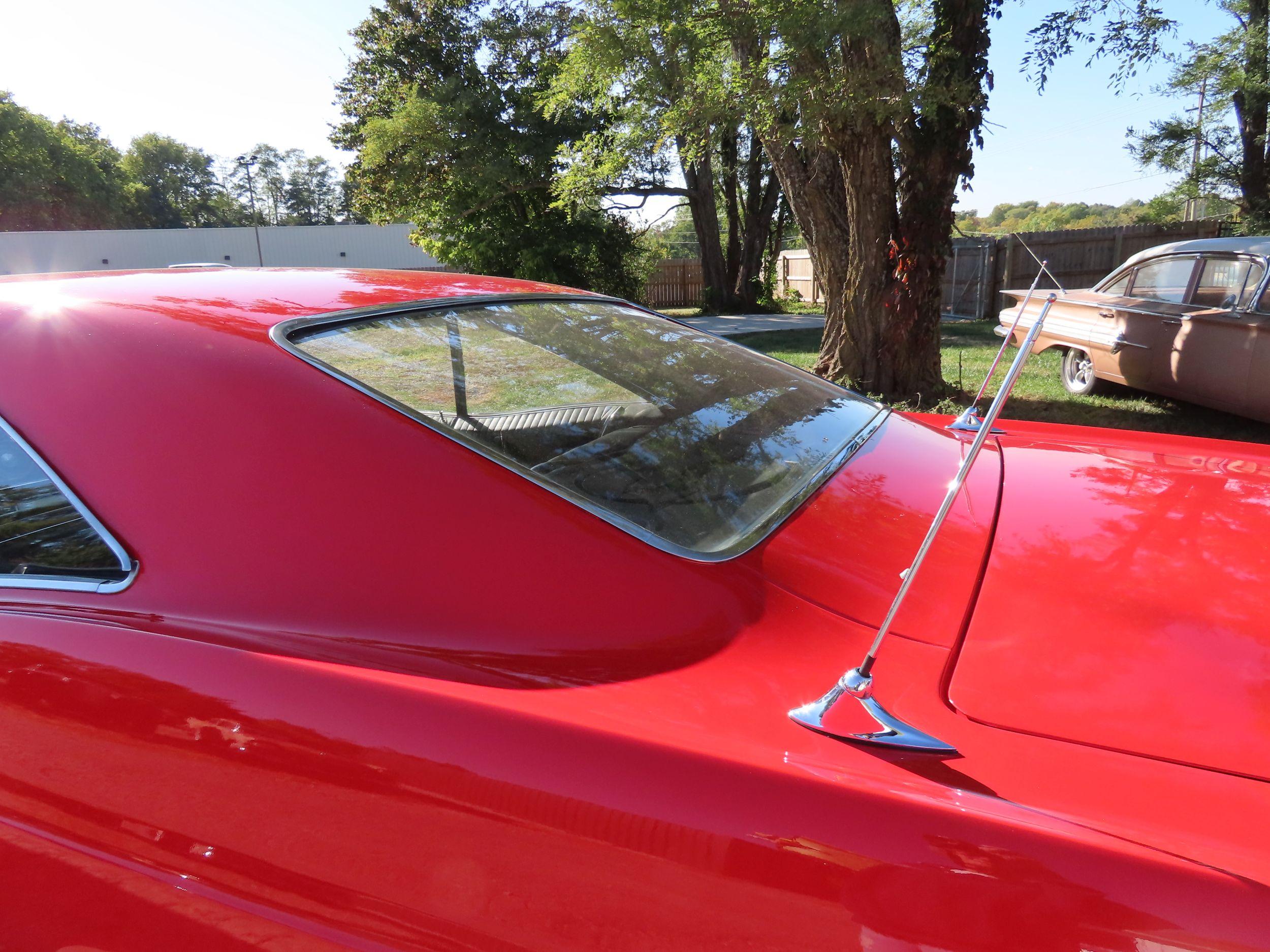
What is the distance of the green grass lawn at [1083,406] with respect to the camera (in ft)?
23.0

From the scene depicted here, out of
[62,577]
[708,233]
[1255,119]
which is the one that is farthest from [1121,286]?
[708,233]

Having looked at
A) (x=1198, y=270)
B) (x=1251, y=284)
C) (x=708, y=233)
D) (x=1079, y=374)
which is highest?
(x=708, y=233)

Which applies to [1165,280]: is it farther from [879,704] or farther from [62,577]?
[62,577]

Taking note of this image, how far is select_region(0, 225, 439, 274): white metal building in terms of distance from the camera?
30.2 meters

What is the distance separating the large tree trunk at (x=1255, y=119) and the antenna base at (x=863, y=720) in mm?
20502

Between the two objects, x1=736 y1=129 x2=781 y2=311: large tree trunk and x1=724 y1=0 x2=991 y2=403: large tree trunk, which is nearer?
x1=724 y1=0 x2=991 y2=403: large tree trunk

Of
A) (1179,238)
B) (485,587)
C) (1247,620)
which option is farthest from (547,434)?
(1179,238)

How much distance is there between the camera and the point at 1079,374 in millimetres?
8414

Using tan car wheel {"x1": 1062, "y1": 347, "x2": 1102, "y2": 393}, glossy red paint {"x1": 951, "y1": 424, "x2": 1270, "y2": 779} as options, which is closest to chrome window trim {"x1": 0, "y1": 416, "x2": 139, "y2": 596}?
glossy red paint {"x1": 951, "y1": 424, "x2": 1270, "y2": 779}

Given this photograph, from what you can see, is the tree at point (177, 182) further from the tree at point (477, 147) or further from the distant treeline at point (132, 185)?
the tree at point (477, 147)

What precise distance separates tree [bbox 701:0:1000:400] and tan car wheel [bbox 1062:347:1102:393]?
1472 millimetres

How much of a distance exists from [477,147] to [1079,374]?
1302cm

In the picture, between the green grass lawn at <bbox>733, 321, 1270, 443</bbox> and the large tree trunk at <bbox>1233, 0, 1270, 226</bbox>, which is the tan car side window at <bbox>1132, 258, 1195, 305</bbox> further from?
the large tree trunk at <bbox>1233, 0, 1270, 226</bbox>

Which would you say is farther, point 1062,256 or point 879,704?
point 1062,256
